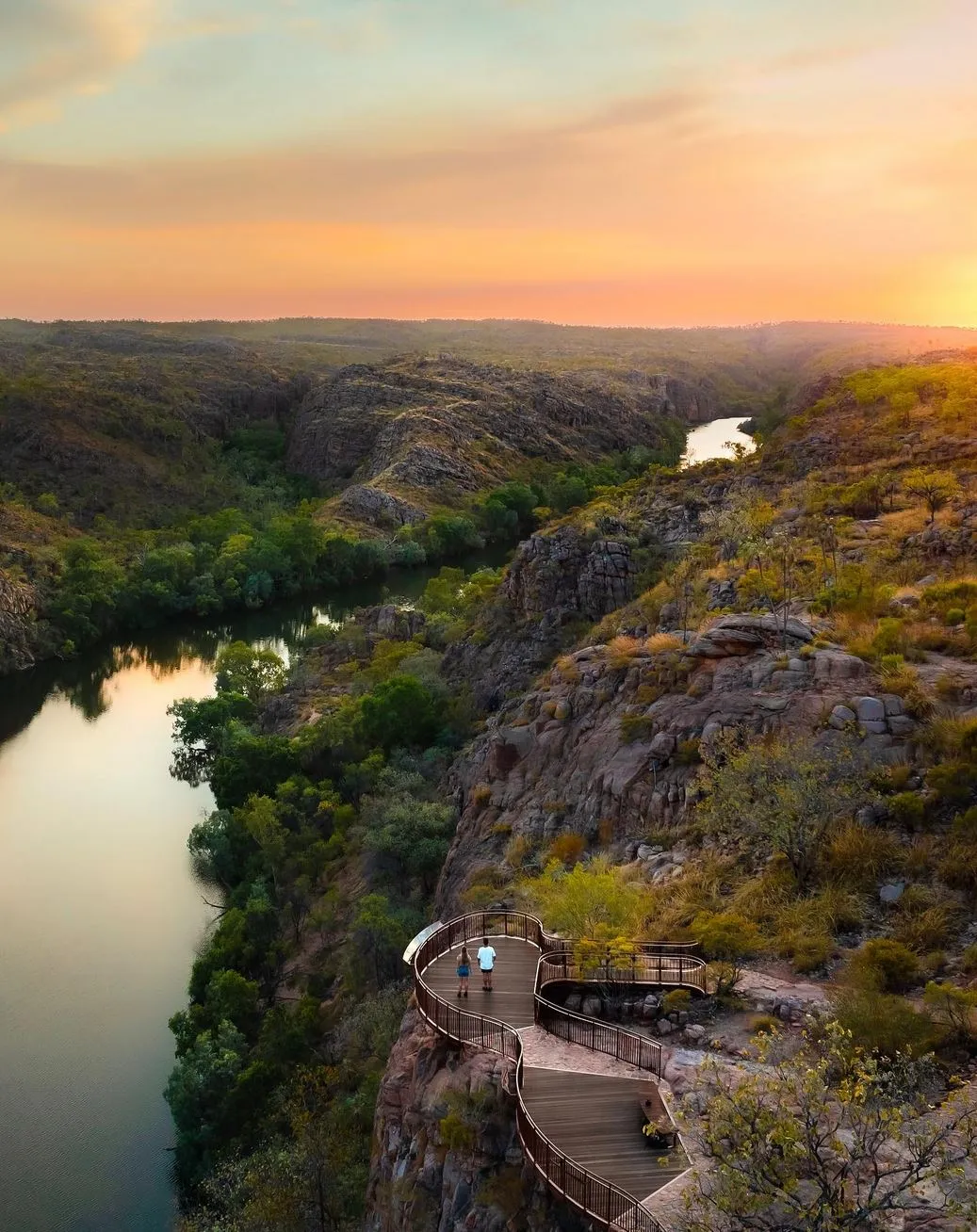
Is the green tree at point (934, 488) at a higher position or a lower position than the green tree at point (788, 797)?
higher

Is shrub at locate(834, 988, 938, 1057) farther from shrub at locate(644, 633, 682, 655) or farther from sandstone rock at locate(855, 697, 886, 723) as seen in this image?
shrub at locate(644, 633, 682, 655)

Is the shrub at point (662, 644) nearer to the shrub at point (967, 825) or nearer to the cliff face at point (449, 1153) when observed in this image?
the shrub at point (967, 825)

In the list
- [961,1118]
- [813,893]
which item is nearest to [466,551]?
[813,893]

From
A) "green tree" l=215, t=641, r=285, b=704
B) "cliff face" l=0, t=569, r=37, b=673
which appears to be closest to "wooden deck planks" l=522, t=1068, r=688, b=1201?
"green tree" l=215, t=641, r=285, b=704

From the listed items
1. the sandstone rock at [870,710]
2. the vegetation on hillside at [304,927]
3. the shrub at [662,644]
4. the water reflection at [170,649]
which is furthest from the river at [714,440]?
the sandstone rock at [870,710]

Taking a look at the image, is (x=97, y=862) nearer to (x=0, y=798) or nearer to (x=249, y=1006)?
(x=0, y=798)

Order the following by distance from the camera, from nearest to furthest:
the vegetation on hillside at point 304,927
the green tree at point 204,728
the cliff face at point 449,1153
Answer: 1. the cliff face at point 449,1153
2. the vegetation on hillside at point 304,927
3. the green tree at point 204,728

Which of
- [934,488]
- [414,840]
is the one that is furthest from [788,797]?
[934,488]
